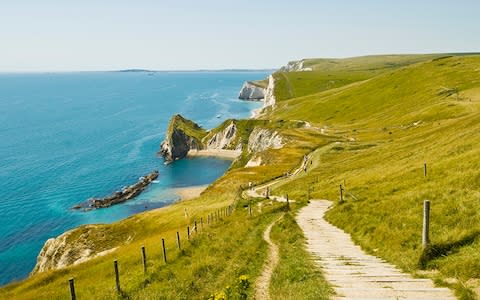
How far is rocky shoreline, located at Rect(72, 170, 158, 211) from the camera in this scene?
122m

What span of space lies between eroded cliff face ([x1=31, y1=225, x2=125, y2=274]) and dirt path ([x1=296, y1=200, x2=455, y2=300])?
52.1m

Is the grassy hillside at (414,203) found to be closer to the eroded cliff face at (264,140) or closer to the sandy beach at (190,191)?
the eroded cliff face at (264,140)

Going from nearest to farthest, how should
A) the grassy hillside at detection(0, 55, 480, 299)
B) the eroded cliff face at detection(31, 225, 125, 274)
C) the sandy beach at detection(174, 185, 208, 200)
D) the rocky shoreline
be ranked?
the grassy hillside at detection(0, 55, 480, 299) → the eroded cliff face at detection(31, 225, 125, 274) → the rocky shoreline → the sandy beach at detection(174, 185, 208, 200)

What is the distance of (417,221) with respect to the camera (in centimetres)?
2322

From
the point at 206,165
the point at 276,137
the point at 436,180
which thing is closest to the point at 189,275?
the point at 436,180

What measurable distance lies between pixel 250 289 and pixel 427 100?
484 ft

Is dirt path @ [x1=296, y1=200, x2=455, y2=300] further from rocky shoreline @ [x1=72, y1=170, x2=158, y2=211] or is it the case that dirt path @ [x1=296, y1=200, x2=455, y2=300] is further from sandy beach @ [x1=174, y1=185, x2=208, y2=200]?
sandy beach @ [x1=174, y1=185, x2=208, y2=200]

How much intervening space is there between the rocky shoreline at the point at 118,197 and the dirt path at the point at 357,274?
342 ft

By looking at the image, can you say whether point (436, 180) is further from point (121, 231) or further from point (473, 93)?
point (473, 93)

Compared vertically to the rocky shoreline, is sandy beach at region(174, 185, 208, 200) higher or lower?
lower

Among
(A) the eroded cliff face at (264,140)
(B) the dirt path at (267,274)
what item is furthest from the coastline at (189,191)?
(B) the dirt path at (267,274)

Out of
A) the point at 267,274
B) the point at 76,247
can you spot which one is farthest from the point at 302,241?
the point at 76,247

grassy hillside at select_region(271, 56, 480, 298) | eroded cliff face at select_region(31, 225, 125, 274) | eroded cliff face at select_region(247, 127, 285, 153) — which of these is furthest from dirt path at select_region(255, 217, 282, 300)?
eroded cliff face at select_region(247, 127, 285, 153)

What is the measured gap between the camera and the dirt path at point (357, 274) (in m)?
13.9
